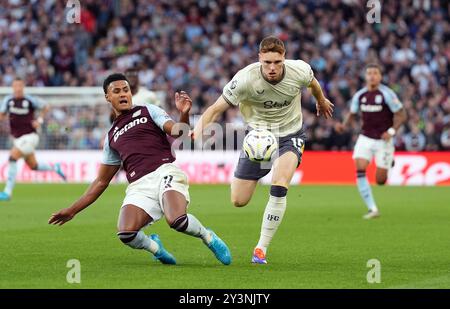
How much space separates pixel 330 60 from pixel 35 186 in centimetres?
959

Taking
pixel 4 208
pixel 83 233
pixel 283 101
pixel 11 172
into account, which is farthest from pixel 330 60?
pixel 283 101

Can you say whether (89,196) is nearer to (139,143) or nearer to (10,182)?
(139,143)

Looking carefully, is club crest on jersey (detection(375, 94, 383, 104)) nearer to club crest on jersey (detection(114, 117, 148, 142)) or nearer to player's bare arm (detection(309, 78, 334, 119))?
player's bare arm (detection(309, 78, 334, 119))

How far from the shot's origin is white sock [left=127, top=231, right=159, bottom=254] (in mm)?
10266

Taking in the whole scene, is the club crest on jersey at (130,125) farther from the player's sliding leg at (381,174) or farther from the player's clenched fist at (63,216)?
the player's sliding leg at (381,174)

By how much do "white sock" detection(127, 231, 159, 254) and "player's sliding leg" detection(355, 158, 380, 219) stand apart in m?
7.66

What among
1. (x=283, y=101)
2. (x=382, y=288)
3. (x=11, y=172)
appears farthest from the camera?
(x=11, y=172)

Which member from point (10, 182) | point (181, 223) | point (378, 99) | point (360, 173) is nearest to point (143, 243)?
point (181, 223)

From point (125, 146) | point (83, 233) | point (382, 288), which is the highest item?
point (125, 146)

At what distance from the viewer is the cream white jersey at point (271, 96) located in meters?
11.1

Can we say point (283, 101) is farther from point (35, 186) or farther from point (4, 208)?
point (35, 186)

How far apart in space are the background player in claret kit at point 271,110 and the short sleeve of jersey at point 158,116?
1.18ft

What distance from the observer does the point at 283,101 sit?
37.4 feet

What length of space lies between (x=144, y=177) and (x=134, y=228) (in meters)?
0.62
